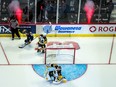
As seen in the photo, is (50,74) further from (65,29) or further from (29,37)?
(65,29)

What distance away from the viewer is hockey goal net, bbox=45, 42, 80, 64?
981 cm

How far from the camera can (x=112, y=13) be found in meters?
12.1

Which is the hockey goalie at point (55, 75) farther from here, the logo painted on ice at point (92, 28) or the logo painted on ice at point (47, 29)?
the logo painted on ice at point (92, 28)

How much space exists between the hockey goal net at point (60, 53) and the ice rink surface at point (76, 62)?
179 millimetres

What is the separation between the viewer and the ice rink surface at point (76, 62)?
8.71m

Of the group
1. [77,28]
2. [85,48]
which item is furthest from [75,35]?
[85,48]

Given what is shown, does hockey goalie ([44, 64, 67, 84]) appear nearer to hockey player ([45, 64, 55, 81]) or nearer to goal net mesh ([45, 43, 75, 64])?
hockey player ([45, 64, 55, 81])

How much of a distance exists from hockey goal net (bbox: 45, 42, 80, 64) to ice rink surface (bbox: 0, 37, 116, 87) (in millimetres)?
179

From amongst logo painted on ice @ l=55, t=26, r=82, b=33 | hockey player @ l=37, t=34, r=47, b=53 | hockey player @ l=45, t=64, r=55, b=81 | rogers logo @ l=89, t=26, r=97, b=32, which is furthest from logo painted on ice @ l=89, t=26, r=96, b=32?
hockey player @ l=45, t=64, r=55, b=81

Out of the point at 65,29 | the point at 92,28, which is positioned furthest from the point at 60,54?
the point at 92,28

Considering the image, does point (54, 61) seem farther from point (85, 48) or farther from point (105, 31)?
point (105, 31)

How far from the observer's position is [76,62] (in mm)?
9898

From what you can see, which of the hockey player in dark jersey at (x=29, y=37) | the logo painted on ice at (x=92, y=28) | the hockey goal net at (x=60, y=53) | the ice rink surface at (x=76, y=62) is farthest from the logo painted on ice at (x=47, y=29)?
the logo painted on ice at (x=92, y=28)

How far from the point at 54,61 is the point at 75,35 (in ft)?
7.34
